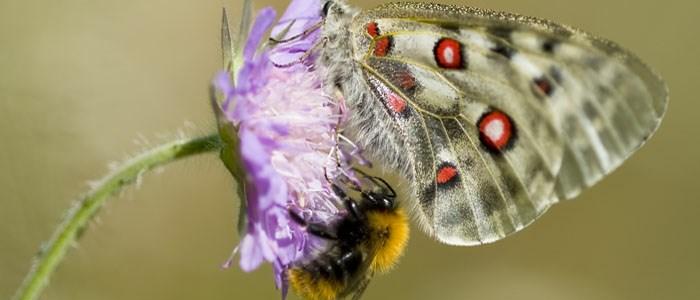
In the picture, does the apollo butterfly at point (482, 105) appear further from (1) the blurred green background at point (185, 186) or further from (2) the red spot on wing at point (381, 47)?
(1) the blurred green background at point (185, 186)

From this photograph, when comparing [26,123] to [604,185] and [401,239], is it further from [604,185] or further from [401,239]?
[604,185]

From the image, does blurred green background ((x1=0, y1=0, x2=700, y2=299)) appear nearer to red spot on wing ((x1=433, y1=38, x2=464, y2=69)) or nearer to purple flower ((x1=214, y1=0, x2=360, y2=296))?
purple flower ((x1=214, y1=0, x2=360, y2=296))

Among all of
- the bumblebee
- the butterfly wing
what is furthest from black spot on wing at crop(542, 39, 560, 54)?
the bumblebee

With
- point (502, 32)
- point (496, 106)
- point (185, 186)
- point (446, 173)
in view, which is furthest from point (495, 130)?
point (185, 186)

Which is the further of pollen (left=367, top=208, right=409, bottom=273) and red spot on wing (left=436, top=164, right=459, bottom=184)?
red spot on wing (left=436, top=164, right=459, bottom=184)

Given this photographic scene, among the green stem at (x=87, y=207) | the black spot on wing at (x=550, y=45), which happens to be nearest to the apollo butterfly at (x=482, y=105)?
the black spot on wing at (x=550, y=45)

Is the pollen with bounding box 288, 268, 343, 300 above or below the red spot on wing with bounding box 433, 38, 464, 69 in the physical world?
below
